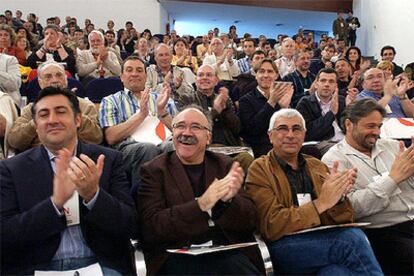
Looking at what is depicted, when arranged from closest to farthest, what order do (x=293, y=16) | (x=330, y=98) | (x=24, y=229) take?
(x=24, y=229) < (x=330, y=98) < (x=293, y=16)

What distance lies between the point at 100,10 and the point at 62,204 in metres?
11.2

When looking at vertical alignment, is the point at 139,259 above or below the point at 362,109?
below

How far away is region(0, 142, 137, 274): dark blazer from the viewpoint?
5.62 ft

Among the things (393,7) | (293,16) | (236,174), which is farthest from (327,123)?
(293,16)

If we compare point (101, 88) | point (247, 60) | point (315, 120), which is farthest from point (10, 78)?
point (247, 60)

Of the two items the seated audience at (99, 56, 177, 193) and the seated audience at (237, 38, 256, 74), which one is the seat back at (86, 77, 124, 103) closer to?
the seated audience at (99, 56, 177, 193)

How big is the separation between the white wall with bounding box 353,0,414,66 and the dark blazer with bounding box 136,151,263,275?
6.96 meters

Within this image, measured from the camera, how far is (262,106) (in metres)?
3.68

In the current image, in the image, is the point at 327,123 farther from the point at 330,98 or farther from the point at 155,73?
the point at 155,73

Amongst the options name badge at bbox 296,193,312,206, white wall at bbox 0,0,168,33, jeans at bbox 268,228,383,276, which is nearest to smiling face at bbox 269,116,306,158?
name badge at bbox 296,193,312,206

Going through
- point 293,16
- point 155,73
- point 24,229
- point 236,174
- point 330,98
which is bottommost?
point 24,229

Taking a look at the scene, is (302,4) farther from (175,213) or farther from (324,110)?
(175,213)

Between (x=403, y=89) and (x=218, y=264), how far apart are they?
8.64ft

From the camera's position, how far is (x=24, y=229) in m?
1.71
